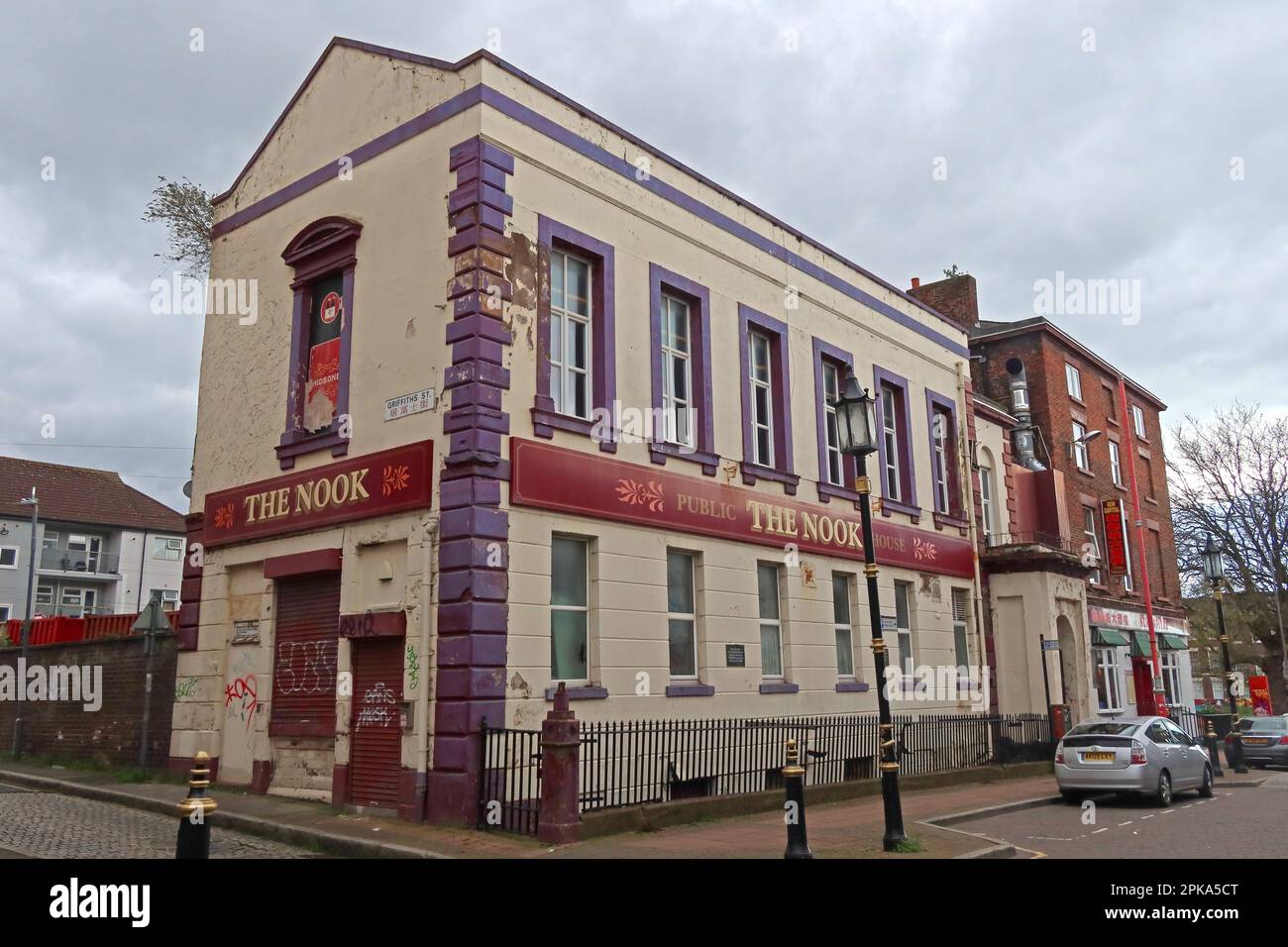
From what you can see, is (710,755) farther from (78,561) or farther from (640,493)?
(78,561)

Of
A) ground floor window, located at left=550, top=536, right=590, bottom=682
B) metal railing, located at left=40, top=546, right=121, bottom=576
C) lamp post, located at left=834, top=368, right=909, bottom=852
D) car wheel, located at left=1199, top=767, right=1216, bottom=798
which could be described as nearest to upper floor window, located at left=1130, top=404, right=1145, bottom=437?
car wheel, located at left=1199, top=767, right=1216, bottom=798

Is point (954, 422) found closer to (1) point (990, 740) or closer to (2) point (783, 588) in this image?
(1) point (990, 740)

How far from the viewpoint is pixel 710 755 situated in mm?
14789

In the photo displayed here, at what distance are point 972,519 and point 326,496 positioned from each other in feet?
52.4

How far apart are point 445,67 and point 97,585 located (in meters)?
54.1

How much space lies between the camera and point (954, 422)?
81.3ft

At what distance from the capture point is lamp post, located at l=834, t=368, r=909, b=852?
10.6 meters

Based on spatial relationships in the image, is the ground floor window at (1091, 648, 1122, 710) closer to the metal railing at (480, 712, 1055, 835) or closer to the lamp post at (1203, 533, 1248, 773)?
the lamp post at (1203, 533, 1248, 773)

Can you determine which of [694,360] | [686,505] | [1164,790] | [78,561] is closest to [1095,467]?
[1164,790]

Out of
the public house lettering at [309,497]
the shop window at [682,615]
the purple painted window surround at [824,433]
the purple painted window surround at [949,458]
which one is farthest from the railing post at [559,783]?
the purple painted window surround at [949,458]

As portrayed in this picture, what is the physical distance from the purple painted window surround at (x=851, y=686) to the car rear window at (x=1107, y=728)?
369 centimetres

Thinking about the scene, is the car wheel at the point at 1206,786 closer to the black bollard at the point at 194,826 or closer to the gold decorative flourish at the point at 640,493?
the gold decorative flourish at the point at 640,493

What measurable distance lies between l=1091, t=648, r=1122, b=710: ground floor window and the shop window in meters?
19.4
